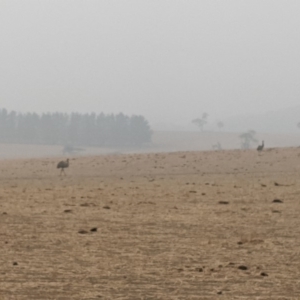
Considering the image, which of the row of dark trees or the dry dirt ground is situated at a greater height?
the row of dark trees

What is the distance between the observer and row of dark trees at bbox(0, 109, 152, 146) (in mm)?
171625

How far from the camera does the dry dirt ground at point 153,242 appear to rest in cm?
1048

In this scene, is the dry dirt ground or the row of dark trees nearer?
the dry dirt ground

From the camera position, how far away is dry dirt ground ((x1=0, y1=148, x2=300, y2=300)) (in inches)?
412

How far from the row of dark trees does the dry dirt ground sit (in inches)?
5621

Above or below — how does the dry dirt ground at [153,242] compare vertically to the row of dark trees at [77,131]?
below

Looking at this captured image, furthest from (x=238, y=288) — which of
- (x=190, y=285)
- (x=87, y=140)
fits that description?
(x=87, y=140)

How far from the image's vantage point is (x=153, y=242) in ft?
47.9

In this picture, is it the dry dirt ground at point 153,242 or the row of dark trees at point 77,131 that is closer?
the dry dirt ground at point 153,242

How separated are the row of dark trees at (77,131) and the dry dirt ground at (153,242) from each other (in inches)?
5621

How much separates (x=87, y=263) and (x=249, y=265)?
2746 millimetres

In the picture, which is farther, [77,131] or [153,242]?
[77,131]

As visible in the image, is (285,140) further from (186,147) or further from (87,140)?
(87,140)

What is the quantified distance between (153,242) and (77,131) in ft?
541
